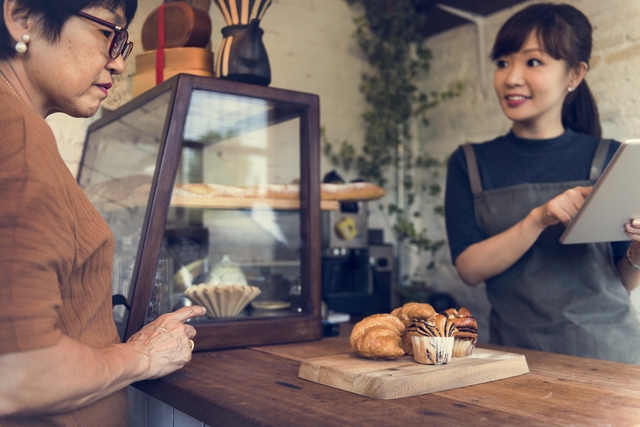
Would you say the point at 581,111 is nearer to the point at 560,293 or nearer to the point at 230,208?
the point at 560,293

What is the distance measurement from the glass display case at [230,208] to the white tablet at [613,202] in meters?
0.68

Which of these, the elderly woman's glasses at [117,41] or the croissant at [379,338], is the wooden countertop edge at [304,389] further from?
the elderly woman's glasses at [117,41]

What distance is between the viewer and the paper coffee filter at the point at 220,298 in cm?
156

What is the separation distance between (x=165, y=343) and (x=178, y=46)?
0.96 meters

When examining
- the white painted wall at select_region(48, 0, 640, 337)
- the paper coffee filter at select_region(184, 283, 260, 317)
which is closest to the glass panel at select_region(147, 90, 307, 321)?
the paper coffee filter at select_region(184, 283, 260, 317)

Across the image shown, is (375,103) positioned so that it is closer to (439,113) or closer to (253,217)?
(439,113)

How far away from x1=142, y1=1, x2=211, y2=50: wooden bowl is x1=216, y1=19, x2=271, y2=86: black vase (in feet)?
0.49

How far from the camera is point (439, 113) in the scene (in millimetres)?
3064

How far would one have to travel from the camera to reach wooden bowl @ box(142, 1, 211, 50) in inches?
67.8

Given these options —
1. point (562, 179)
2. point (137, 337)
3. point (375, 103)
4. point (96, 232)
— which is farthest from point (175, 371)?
point (375, 103)

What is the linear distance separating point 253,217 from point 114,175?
52cm

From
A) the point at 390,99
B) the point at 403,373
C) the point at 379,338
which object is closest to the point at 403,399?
the point at 403,373

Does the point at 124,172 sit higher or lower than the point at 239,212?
higher

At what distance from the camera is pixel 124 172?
1.82m
